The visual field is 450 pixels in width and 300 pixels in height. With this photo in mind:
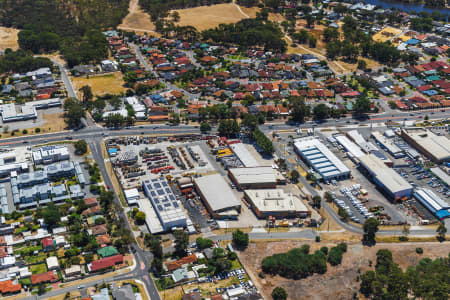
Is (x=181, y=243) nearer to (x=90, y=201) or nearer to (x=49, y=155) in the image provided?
(x=90, y=201)

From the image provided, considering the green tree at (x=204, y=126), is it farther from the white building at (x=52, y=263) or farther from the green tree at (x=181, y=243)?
the white building at (x=52, y=263)

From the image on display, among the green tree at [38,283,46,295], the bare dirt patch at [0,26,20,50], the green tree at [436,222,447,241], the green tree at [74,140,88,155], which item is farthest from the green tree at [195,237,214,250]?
the bare dirt patch at [0,26,20,50]

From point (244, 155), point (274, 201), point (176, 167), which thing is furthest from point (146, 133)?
point (274, 201)

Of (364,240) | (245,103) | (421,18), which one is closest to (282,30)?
(421,18)

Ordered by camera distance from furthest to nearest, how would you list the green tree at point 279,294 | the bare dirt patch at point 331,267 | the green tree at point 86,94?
1. the green tree at point 86,94
2. the bare dirt patch at point 331,267
3. the green tree at point 279,294

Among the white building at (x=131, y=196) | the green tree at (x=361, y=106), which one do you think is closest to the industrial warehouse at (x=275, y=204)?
the white building at (x=131, y=196)

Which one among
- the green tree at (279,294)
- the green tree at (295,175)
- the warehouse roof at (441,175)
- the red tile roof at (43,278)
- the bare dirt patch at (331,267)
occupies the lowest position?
the bare dirt patch at (331,267)
